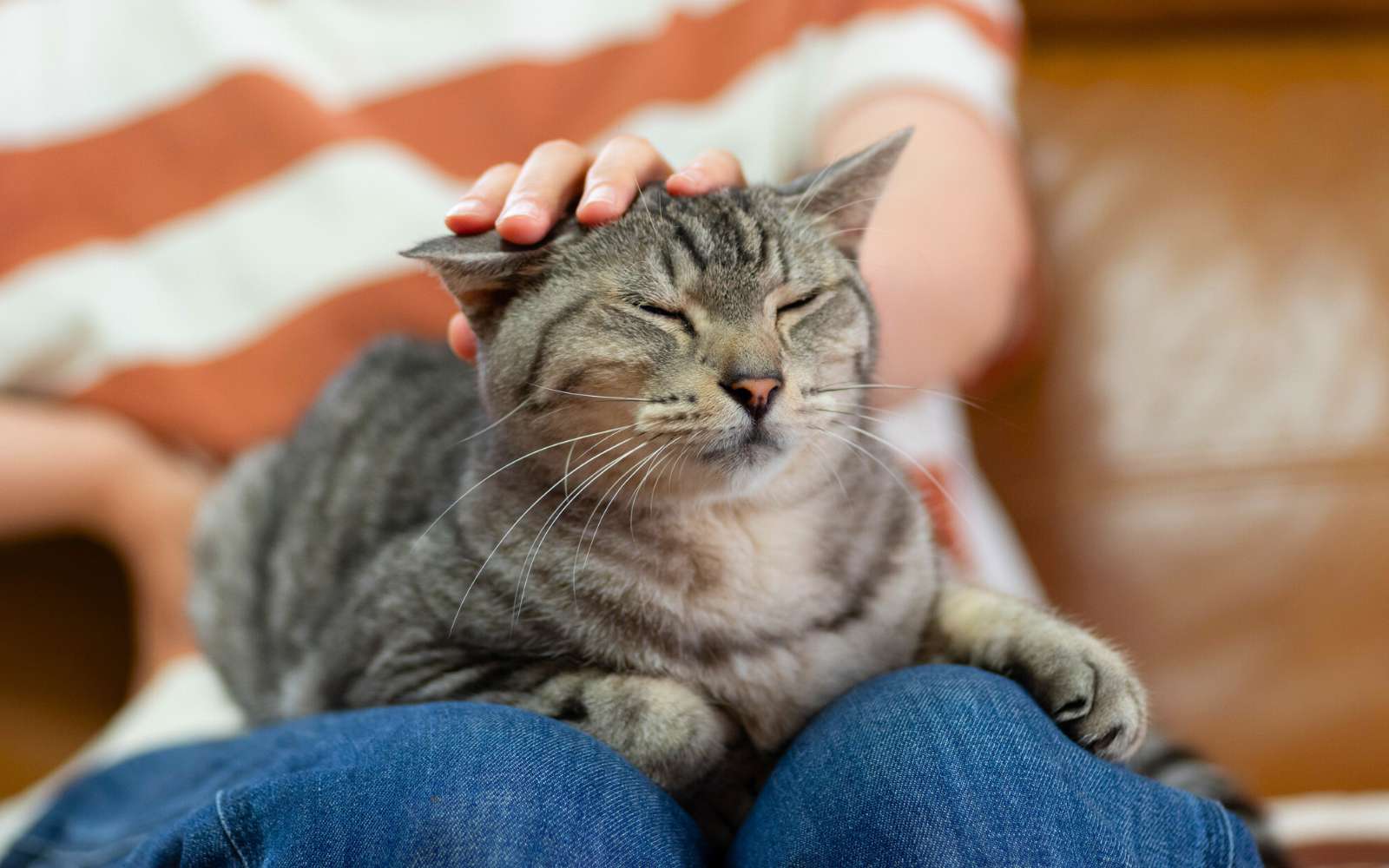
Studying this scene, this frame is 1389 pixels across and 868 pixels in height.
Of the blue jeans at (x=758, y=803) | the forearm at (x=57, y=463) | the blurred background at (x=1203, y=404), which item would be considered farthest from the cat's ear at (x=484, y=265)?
the blurred background at (x=1203, y=404)

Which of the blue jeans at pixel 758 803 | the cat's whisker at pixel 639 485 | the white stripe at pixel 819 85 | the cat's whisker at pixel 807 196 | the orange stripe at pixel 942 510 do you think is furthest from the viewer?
the white stripe at pixel 819 85

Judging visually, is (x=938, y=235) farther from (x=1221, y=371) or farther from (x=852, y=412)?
(x=1221, y=371)

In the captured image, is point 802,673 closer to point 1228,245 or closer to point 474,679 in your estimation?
point 474,679

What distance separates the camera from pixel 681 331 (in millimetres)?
778

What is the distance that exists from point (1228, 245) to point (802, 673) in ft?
4.10

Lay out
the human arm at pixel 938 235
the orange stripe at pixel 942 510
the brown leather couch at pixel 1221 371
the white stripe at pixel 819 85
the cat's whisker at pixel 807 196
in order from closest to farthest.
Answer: the cat's whisker at pixel 807 196
the orange stripe at pixel 942 510
the human arm at pixel 938 235
the white stripe at pixel 819 85
the brown leather couch at pixel 1221 371

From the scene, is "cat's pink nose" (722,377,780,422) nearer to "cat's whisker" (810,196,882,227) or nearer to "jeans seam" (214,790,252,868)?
"cat's whisker" (810,196,882,227)

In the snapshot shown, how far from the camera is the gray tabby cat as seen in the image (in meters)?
0.74

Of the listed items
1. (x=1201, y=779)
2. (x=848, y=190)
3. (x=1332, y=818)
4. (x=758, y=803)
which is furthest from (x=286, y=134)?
(x=1332, y=818)

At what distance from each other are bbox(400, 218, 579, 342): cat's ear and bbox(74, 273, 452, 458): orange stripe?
60cm

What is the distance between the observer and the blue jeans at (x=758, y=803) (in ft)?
2.06

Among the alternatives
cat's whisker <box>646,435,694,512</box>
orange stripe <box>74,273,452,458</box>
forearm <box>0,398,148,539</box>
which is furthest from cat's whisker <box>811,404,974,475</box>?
forearm <box>0,398,148,539</box>

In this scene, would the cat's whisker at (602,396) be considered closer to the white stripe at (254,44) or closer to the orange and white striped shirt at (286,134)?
the orange and white striped shirt at (286,134)

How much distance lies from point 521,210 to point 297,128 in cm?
79
